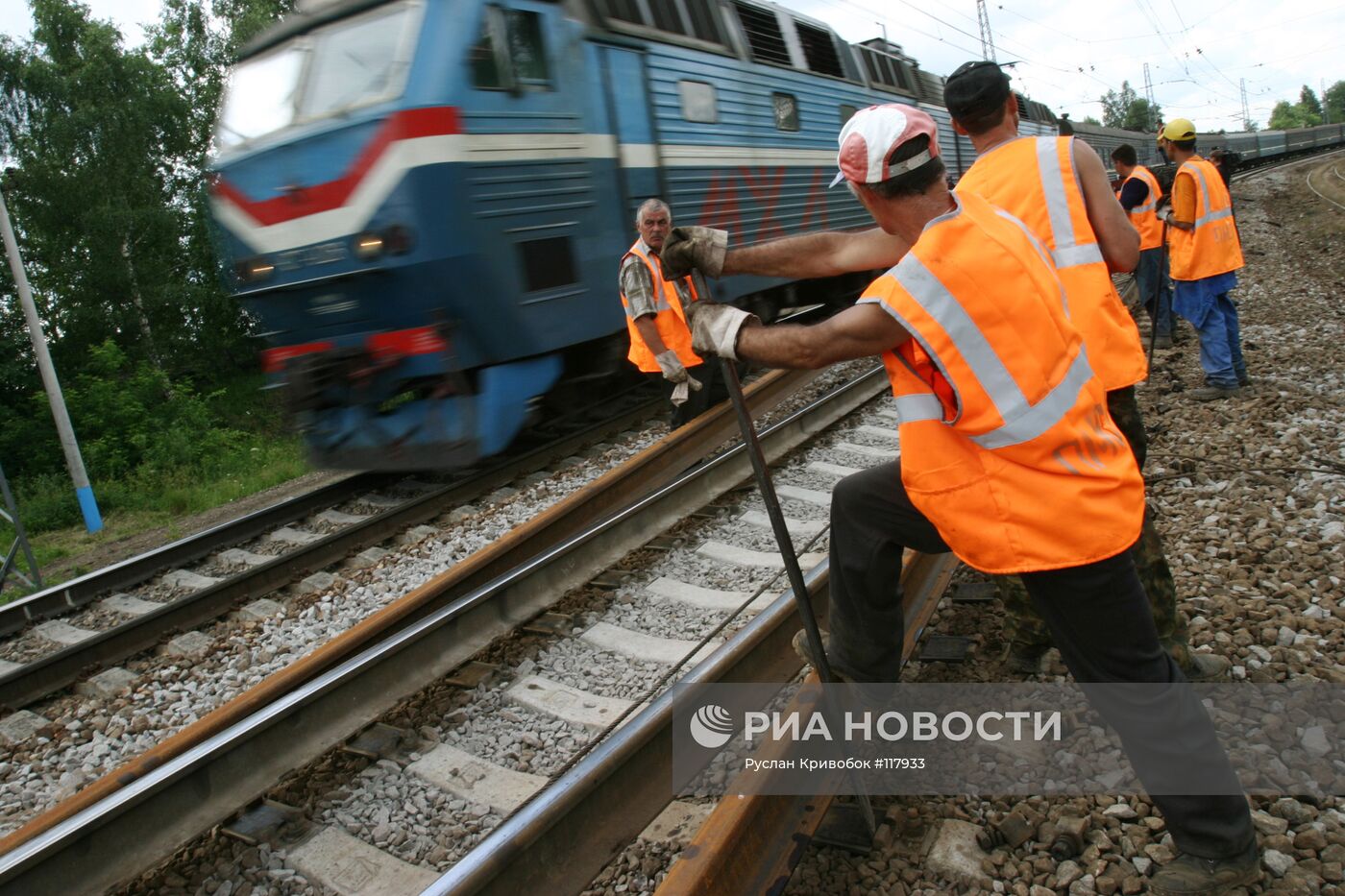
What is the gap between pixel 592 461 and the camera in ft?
21.9

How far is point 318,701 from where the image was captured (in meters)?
3.33

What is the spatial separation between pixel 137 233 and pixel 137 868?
22.3 metres

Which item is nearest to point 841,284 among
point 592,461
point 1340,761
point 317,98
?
point 592,461

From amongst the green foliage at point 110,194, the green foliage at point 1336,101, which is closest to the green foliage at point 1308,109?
the green foliage at point 1336,101

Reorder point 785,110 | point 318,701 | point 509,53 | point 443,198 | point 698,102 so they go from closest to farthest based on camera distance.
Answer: point 318,701, point 443,198, point 509,53, point 698,102, point 785,110

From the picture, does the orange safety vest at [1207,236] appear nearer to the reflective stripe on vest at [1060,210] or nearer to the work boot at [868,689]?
the reflective stripe on vest at [1060,210]

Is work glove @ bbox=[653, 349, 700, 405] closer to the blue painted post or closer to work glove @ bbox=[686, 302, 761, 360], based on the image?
work glove @ bbox=[686, 302, 761, 360]

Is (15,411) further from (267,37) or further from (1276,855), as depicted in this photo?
(1276,855)

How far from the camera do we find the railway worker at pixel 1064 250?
114 inches

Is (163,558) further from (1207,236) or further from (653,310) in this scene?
(1207,236)

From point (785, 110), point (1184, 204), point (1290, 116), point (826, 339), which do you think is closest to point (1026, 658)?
point (826, 339)

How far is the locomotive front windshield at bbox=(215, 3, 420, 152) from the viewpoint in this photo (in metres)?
5.89

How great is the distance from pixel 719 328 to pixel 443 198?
13.3ft

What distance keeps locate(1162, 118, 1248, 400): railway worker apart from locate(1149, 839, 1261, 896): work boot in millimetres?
4923
